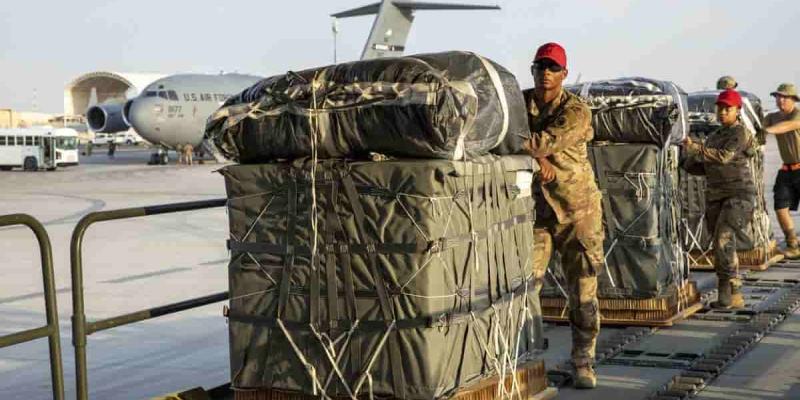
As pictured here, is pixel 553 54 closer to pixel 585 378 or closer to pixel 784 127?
pixel 585 378

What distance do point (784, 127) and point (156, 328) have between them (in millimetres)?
7055

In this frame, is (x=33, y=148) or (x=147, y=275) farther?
(x=33, y=148)

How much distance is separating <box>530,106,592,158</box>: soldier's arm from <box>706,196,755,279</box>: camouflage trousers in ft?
10.7

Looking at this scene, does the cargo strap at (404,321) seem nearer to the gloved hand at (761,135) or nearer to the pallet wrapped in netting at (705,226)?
the pallet wrapped in netting at (705,226)

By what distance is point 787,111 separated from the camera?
39.6 feet

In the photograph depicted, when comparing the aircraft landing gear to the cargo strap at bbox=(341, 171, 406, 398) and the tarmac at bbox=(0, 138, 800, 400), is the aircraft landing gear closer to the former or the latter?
the tarmac at bbox=(0, 138, 800, 400)

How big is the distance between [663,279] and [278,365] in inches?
168

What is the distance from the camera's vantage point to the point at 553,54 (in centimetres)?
630

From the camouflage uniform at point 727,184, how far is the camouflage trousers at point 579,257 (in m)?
2.87

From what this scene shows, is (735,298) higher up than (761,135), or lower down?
lower down

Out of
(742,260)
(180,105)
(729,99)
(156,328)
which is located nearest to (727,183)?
(729,99)

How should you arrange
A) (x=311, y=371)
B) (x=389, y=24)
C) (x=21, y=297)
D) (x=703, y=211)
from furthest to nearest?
(x=389, y=24)
(x=703, y=211)
(x=21, y=297)
(x=311, y=371)

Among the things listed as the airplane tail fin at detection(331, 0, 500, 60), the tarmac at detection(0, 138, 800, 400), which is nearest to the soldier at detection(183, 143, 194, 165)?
the airplane tail fin at detection(331, 0, 500, 60)

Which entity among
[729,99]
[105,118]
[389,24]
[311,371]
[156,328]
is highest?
[389,24]
